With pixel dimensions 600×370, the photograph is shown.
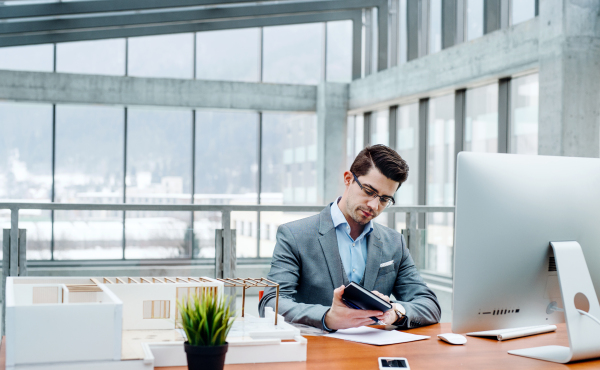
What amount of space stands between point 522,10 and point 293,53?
449 centimetres

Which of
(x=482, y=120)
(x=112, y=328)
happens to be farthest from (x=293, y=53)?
(x=112, y=328)

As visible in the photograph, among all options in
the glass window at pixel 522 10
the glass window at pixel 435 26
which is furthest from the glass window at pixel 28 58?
the glass window at pixel 522 10

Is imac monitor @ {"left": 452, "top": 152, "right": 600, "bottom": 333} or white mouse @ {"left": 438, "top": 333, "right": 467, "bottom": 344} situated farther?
white mouse @ {"left": 438, "top": 333, "right": 467, "bottom": 344}

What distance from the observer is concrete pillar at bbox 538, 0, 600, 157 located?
5.97m

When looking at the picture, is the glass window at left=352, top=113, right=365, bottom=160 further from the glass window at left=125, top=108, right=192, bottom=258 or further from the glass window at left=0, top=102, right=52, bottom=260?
the glass window at left=0, top=102, right=52, bottom=260

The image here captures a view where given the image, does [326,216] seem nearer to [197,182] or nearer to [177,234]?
[177,234]

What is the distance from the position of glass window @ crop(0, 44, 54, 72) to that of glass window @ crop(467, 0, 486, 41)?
645 centimetres

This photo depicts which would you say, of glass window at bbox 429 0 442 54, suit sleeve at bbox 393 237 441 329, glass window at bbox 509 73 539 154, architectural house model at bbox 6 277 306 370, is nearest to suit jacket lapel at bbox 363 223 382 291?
suit sleeve at bbox 393 237 441 329

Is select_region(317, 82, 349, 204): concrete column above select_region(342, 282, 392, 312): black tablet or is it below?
above

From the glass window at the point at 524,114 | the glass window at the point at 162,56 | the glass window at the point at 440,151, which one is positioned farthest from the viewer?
the glass window at the point at 162,56

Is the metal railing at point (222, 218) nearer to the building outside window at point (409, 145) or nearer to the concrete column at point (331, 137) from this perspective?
the building outside window at point (409, 145)

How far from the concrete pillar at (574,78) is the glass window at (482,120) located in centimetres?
145

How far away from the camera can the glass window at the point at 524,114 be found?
692 cm

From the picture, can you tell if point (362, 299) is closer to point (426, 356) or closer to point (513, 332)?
point (426, 356)
